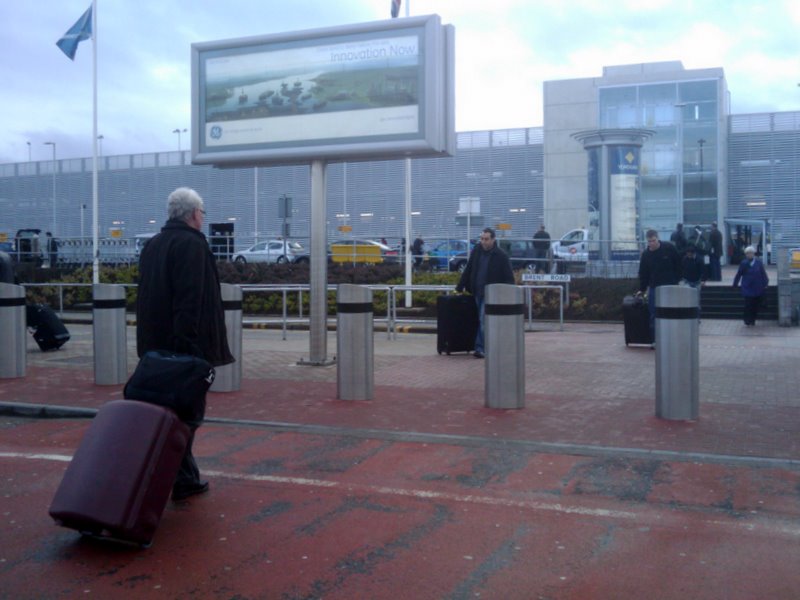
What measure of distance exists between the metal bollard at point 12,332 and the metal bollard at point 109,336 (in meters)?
1.44

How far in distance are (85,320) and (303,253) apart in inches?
645

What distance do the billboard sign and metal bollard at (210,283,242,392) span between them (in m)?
2.64

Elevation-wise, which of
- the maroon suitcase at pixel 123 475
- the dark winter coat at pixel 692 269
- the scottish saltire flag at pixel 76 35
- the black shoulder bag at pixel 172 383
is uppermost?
the scottish saltire flag at pixel 76 35

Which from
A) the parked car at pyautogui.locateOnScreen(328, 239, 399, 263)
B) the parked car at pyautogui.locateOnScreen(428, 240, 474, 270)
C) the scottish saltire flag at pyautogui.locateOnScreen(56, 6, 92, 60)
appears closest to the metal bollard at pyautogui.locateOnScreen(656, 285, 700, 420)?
the parked car at pyautogui.locateOnScreen(328, 239, 399, 263)

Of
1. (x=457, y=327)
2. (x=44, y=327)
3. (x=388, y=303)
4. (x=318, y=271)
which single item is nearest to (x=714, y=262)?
(x=388, y=303)

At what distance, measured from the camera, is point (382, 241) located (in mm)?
41812

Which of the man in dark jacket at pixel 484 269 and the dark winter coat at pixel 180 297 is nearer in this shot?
the dark winter coat at pixel 180 297

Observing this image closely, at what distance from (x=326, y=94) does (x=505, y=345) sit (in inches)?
196

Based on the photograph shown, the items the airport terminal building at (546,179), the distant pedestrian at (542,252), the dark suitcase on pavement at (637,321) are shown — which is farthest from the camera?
the airport terminal building at (546,179)

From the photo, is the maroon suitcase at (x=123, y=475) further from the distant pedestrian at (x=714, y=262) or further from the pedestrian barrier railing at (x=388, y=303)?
the distant pedestrian at (x=714, y=262)

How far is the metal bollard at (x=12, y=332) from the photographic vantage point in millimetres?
12172

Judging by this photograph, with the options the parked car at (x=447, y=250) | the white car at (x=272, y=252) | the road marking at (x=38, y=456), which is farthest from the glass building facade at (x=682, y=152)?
the road marking at (x=38, y=456)

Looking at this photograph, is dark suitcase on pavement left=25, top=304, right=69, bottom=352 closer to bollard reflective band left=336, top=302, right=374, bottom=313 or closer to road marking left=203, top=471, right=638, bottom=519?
bollard reflective band left=336, top=302, right=374, bottom=313

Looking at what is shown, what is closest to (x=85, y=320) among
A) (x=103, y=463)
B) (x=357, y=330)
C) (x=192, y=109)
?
(x=192, y=109)
